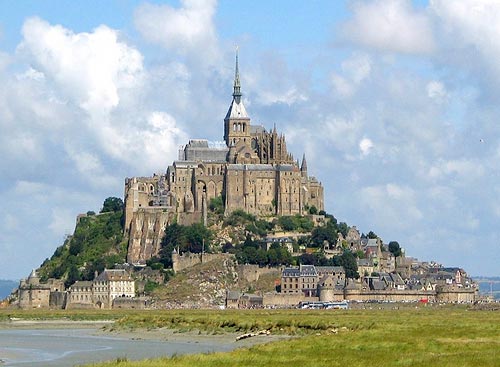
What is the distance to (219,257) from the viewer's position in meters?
156

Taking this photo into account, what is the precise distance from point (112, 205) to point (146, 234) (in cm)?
1806

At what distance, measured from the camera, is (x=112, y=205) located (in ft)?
594

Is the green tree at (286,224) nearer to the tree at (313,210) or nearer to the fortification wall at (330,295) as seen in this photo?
the tree at (313,210)

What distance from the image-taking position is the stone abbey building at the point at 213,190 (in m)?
165

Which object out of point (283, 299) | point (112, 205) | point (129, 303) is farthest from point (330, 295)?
point (112, 205)

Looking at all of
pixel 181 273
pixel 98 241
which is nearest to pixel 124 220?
pixel 98 241

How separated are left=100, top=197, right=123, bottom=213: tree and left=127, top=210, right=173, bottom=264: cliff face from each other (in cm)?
1423

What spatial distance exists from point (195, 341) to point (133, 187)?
8331 centimetres

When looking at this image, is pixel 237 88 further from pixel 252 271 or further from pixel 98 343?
pixel 98 343

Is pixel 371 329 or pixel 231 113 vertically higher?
pixel 231 113

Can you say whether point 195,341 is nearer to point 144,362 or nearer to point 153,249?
point 144,362

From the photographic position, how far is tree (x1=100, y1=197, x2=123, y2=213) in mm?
180000

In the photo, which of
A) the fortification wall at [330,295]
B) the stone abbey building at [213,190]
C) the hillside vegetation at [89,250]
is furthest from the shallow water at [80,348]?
the stone abbey building at [213,190]

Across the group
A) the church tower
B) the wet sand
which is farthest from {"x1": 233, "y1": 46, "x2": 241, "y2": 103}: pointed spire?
the wet sand
